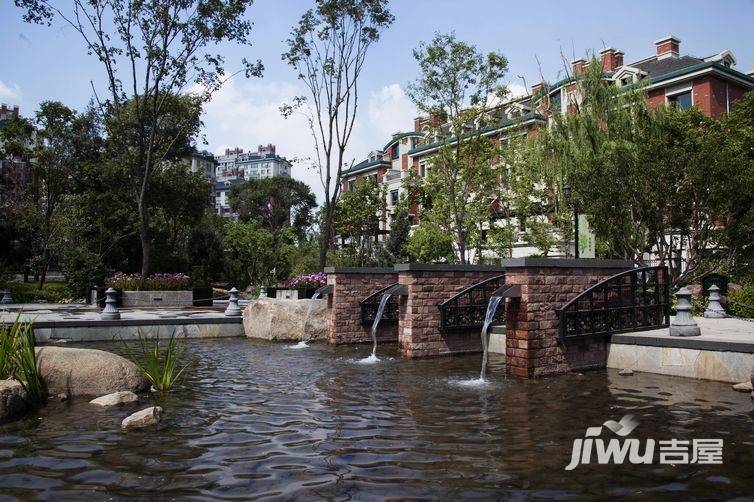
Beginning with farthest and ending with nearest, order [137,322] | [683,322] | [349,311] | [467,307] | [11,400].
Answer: [137,322]
[349,311]
[467,307]
[683,322]
[11,400]

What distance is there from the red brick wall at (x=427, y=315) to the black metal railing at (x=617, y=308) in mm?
2893

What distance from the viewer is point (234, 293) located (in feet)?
56.4

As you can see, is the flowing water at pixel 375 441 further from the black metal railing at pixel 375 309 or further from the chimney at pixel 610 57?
the chimney at pixel 610 57

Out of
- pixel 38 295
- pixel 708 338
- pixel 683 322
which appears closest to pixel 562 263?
pixel 683 322

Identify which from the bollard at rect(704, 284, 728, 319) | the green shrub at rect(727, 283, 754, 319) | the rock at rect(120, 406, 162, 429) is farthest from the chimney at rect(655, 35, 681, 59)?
the rock at rect(120, 406, 162, 429)

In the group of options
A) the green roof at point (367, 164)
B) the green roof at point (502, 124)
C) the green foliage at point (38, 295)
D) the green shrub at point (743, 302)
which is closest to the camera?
the green shrub at point (743, 302)

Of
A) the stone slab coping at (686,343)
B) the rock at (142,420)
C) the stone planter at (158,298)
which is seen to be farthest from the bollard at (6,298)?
the stone slab coping at (686,343)

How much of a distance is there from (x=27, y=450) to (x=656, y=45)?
124 feet

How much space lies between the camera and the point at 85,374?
746cm

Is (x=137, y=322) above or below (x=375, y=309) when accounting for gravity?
below

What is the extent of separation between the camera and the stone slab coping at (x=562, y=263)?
341 inches

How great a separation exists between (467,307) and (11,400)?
8018 mm

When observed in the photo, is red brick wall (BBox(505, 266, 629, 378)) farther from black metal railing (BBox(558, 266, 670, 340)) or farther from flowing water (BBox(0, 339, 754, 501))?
flowing water (BBox(0, 339, 754, 501))

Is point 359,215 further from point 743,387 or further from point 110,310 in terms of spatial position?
point 743,387
